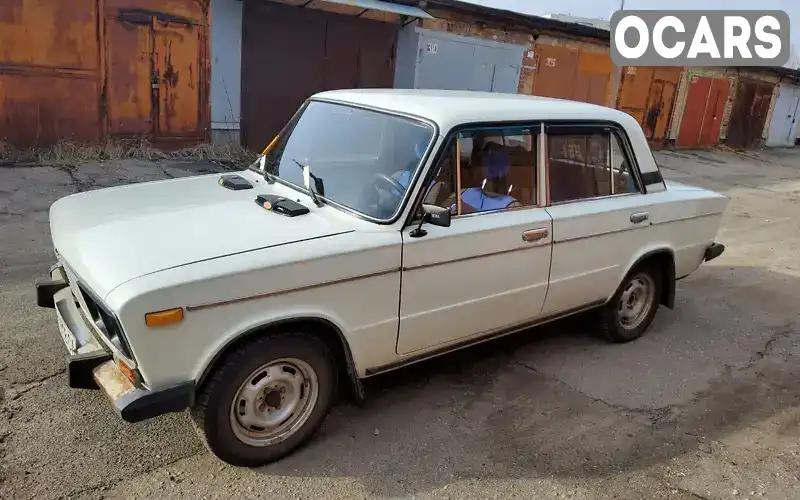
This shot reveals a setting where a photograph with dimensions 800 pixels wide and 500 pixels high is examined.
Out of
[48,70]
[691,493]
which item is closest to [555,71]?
[48,70]

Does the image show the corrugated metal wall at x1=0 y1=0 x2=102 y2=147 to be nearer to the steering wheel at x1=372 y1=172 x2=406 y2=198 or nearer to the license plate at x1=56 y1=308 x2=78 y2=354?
the license plate at x1=56 y1=308 x2=78 y2=354

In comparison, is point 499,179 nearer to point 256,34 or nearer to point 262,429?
point 262,429

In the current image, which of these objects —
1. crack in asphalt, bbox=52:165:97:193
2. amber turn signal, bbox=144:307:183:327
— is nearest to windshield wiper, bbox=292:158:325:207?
amber turn signal, bbox=144:307:183:327

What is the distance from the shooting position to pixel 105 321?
9.25ft

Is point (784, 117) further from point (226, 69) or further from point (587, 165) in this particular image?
point (587, 165)

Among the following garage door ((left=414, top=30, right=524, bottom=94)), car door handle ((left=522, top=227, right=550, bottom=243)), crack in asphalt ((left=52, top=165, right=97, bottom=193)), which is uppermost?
garage door ((left=414, top=30, right=524, bottom=94))

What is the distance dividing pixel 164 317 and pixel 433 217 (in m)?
1.37

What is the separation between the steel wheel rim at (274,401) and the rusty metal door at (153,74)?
8215mm

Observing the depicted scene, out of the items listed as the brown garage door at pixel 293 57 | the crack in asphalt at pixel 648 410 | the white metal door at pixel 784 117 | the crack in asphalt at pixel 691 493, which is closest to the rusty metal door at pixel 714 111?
the white metal door at pixel 784 117

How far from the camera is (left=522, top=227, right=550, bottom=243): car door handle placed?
3.76m

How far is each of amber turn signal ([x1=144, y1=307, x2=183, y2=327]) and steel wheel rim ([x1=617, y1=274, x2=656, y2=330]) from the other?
3398mm

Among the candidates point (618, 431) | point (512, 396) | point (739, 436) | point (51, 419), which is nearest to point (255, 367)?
point (51, 419)

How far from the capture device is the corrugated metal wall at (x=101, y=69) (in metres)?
8.99

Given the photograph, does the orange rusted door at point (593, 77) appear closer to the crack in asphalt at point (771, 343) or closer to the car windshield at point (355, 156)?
the crack in asphalt at point (771, 343)
